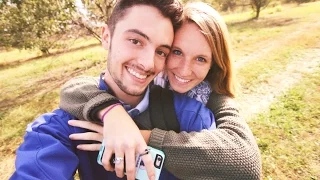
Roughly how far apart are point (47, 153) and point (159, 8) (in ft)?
4.06

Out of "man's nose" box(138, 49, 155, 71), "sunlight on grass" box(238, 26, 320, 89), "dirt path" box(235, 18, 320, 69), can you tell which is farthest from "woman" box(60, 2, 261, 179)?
"dirt path" box(235, 18, 320, 69)

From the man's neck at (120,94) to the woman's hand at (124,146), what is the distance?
0.55 m

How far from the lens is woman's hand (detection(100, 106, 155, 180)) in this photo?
1.47 meters

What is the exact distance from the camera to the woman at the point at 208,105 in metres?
1.67

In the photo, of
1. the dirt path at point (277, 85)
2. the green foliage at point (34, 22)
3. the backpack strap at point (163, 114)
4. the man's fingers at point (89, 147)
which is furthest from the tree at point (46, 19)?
the man's fingers at point (89, 147)

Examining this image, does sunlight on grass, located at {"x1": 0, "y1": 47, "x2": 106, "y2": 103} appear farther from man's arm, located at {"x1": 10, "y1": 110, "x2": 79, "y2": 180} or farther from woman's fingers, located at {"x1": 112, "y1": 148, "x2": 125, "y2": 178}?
woman's fingers, located at {"x1": 112, "y1": 148, "x2": 125, "y2": 178}

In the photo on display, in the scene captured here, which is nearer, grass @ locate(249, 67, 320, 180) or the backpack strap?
the backpack strap

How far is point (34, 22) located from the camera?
8.01 meters

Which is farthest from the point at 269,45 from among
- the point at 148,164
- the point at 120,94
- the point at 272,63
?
the point at 148,164

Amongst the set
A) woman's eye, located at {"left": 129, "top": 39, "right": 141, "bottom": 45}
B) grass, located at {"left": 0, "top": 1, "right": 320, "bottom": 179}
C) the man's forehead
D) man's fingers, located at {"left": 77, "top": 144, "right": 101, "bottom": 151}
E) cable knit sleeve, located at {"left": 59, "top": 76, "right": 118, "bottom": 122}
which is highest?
the man's forehead

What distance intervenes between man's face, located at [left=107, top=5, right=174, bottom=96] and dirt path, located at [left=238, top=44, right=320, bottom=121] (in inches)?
169

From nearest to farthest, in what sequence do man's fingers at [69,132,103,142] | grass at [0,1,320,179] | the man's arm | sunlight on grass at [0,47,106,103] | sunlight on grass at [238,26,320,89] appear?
the man's arm < man's fingers at [69,132,103,142] < grass at [0,1,320,179] < sunlight on grass at [238,26,320,89] < sunlight on grass at [0,47,106,103]

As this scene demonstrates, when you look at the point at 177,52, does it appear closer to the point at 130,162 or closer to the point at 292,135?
the point at 130,162

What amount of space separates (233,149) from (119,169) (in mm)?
760
